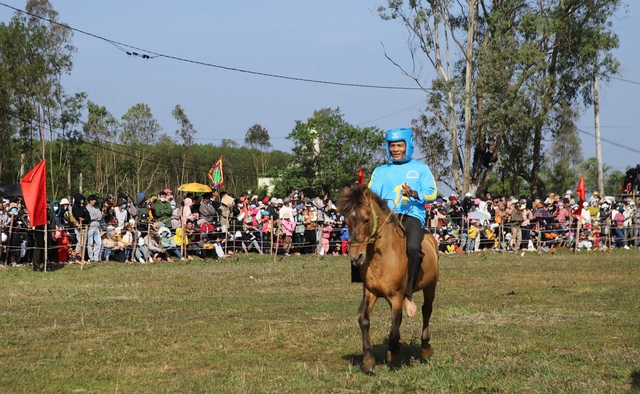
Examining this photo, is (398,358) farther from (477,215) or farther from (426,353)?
(477,215)

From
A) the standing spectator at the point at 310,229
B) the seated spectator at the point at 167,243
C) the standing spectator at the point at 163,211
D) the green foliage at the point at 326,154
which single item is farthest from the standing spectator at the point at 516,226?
the green foliage at the point at 326,154

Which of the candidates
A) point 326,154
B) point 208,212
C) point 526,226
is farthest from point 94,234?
point 326,154

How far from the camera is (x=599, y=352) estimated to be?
30.8 feet

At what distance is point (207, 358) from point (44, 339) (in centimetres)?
275

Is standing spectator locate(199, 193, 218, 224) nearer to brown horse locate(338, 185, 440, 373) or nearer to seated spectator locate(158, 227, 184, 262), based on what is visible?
seated spectator locate(158, 227, 184, 262)

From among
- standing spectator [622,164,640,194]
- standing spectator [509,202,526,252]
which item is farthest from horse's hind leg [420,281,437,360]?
standing spectator [622,164,640,194]

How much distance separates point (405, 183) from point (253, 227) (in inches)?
711

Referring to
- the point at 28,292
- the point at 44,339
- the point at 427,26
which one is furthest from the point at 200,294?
the point at 427,26

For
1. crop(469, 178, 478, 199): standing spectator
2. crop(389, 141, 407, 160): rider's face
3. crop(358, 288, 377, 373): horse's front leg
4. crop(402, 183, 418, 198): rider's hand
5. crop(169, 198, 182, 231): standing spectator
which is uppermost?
crop(469, 178, 478, 199): standing spectator

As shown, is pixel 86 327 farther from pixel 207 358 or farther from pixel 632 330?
pixel 632 330

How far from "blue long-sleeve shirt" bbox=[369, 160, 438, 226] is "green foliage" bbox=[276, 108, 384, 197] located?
194ft

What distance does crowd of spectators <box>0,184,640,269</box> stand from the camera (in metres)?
22.9

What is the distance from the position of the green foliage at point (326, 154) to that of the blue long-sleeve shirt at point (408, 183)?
194ft

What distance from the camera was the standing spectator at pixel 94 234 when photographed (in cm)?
2286
